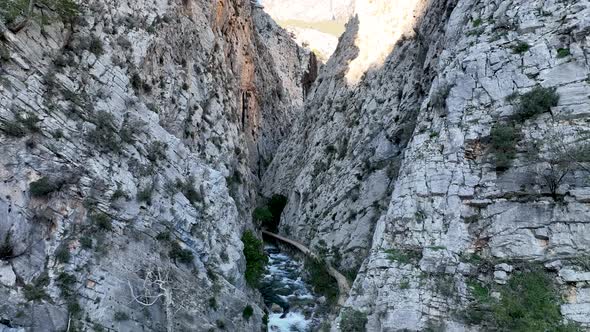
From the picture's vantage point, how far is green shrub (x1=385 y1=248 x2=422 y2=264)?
14.1m

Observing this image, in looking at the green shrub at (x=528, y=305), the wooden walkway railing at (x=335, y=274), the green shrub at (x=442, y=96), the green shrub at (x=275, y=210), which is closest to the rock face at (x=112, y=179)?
the wooden walkway railing at (x=335, y=274)

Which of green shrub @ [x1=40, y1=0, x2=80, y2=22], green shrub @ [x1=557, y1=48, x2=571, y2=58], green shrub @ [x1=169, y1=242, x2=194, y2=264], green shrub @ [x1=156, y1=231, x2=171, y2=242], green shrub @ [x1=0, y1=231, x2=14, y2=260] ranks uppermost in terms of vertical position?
green shrub @ [x1=557, y1=48, x2=571, y2=58]

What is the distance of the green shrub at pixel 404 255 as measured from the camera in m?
14.1

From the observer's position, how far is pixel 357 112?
2916cm

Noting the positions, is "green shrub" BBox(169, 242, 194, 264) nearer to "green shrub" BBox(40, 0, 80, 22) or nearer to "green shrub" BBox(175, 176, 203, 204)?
"green shrub" BBox(175, 176, 203, 204)

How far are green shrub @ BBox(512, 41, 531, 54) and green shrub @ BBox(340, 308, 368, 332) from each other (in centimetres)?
1160

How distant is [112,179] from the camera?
14500mm

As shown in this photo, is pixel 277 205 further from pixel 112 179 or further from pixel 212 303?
pixel 112 179

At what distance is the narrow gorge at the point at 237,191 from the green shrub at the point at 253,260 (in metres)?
0.11

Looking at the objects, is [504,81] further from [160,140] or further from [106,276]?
[106,276]

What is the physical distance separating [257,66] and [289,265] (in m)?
26.8

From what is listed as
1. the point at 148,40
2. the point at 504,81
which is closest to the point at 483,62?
the point at 504,81

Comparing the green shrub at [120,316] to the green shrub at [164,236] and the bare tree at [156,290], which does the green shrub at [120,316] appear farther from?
the green shrub at [164,236]

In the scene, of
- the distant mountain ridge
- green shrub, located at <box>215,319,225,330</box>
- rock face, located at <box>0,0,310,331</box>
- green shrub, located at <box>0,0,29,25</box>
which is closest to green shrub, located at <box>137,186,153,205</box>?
rock face, located at <box>0,0,310,331</box>
